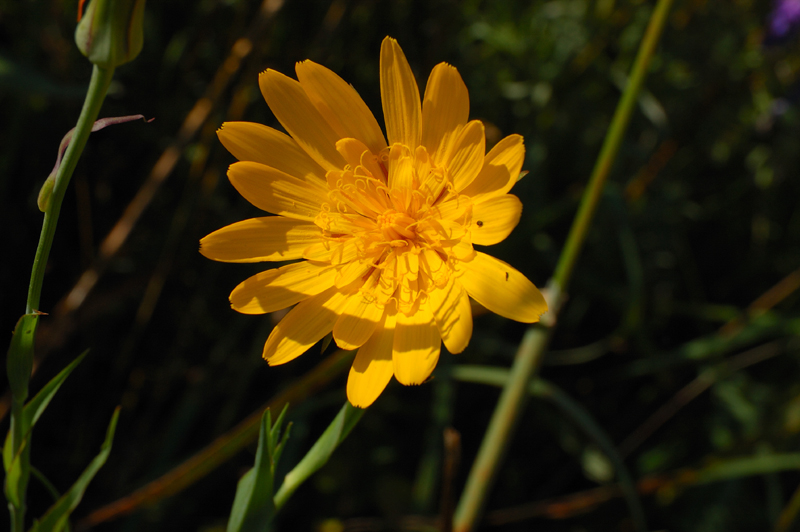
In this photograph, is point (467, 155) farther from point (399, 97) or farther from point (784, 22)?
point (784, 22)

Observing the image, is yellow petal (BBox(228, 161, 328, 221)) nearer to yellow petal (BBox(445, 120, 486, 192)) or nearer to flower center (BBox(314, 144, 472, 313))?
flower center (BBox(314, 144, 472, 313))

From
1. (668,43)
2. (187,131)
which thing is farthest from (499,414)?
(668,43)

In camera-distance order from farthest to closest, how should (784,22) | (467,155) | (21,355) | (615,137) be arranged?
(784,22), (615,137), (467,155), (21,355)

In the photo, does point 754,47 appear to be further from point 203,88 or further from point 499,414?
point 203,88

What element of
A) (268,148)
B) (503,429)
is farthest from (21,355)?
(503,429)

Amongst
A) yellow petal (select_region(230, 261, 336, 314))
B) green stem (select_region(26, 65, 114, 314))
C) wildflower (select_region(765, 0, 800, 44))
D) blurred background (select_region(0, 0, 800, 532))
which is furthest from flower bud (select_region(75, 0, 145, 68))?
wildflower (select_region(765, 0, 800, 44))

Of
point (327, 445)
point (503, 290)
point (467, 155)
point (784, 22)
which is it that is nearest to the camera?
point (327, 445)
